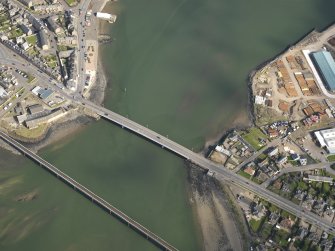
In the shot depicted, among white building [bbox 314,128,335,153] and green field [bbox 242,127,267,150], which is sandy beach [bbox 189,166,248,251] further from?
white building [bbox 314,128,335,153]

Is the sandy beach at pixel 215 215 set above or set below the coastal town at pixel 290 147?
below

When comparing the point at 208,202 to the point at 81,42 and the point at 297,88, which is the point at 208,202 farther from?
the point at 81,42

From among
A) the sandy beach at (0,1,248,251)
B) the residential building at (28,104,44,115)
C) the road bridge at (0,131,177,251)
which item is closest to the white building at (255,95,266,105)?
the sandy beach at (0,1,248,251)

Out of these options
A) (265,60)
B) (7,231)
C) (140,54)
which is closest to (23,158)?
(7,231)

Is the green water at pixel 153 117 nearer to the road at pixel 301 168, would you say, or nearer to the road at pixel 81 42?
the road at pixel 81 42

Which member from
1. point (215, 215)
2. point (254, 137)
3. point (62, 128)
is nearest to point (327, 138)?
point (254, 137)

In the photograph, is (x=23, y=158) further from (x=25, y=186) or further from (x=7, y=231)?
(x=7, y=231)

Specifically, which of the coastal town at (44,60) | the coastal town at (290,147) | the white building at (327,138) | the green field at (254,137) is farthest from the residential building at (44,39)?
the white building at (327,138)
